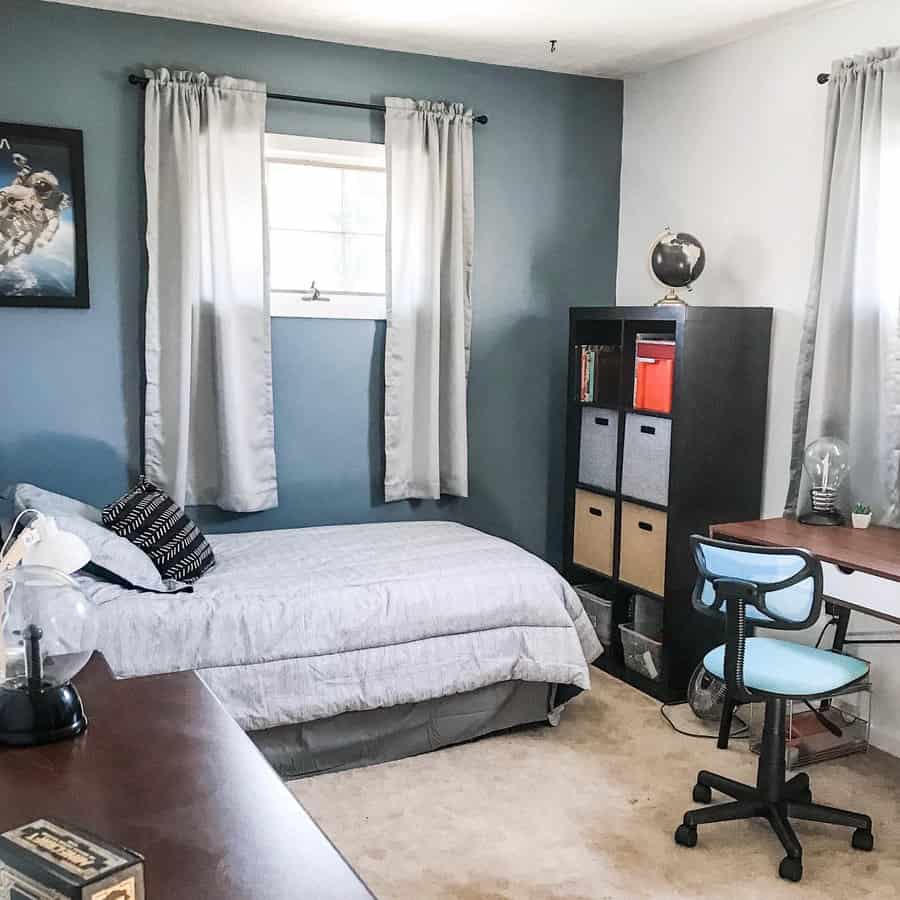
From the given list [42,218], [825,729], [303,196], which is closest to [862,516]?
[825,729]

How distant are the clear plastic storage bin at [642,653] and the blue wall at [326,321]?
77 centimetres

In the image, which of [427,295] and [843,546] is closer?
[843,546]

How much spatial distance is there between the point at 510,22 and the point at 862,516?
2192 mm

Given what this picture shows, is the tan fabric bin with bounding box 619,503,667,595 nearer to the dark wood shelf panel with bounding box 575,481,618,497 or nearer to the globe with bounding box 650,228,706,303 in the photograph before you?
the dark wood shelf panel with bounding box 575,481,618,497

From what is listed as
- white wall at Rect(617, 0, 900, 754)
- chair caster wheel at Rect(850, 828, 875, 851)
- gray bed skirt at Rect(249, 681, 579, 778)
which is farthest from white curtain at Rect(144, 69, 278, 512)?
→ chair caster wheel at Rect(850, 828, 875, 851)

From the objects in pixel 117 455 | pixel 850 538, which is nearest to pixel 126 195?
pixel 117 455

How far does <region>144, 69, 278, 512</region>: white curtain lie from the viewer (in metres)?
3.61

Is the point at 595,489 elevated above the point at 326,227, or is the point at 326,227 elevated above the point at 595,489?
the point at 326,227

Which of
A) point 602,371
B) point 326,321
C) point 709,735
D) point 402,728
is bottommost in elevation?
point 709,735

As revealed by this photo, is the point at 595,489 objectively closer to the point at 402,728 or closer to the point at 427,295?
the point at 427,295

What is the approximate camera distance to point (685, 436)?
3.57 m

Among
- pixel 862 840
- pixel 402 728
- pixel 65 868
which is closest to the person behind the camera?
pixel 65 868

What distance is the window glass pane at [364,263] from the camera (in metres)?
4.10

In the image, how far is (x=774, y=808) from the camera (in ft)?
8.76
